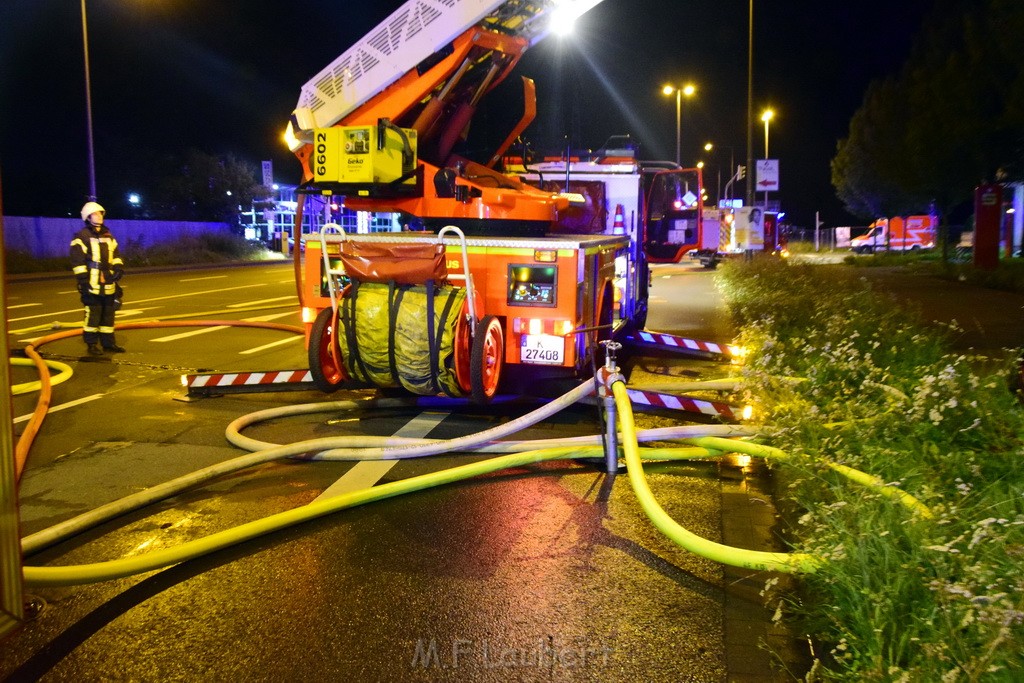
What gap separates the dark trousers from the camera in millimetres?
10781

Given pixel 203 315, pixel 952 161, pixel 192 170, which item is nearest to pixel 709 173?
pixel 192 170

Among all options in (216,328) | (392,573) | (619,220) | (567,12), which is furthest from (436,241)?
(216,328)

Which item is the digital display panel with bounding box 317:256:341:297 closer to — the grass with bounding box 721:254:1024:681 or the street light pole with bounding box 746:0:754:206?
the grass with bounding box 721:254:1024:681

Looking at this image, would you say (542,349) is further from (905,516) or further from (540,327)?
(905,516)

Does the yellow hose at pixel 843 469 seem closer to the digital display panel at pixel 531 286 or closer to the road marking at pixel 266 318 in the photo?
the digital display panel at pixel 531 286

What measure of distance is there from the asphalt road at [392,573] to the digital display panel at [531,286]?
107cm

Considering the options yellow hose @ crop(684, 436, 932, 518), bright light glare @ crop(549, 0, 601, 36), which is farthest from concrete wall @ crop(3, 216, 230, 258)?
yellow hose @ crop(684, 436, 932, 518)

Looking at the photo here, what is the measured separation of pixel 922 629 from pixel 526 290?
4746 millimetres

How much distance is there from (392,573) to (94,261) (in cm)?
798

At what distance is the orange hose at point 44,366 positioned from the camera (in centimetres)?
646

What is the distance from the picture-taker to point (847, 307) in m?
11.7

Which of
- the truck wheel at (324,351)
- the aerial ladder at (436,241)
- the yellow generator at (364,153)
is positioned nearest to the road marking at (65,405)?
the aerial ladder at (436,241)

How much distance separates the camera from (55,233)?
31.1 m

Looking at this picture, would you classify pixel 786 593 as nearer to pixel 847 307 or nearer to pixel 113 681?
pixel 113 681
